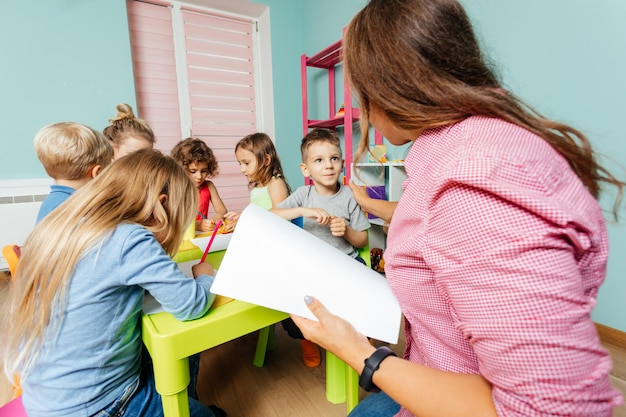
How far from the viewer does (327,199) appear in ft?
4.53

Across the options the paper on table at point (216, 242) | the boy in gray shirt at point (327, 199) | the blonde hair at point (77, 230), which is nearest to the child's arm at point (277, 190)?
the boy in gray shirt at point (327, 199)

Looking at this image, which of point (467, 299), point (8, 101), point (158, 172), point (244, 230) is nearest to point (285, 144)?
point (8, 101)

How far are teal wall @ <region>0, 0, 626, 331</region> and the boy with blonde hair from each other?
1.28 meters

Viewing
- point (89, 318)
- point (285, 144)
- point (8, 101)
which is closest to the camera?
point (89, 318)

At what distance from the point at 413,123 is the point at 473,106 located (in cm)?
8

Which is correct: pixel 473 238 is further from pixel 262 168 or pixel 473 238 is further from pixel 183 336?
pixel 262 168

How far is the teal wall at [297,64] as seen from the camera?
1.37 metres

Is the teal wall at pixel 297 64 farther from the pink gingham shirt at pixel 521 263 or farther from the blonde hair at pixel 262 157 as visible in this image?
the blonde hair at pixel 262 157

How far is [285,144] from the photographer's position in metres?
3.29

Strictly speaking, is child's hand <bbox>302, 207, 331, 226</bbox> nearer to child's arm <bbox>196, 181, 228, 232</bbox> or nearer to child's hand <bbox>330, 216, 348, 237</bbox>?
child's hand <bbox>330, 216, 348, 237</bbox>

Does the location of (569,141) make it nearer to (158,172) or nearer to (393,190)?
(158,172)

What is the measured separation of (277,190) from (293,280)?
4.06 feet

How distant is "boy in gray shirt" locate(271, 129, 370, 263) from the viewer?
1.27m

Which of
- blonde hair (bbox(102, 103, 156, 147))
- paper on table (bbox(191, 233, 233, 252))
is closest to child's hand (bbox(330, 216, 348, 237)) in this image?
paper on table (bbox(191, 233, 233, 252))
